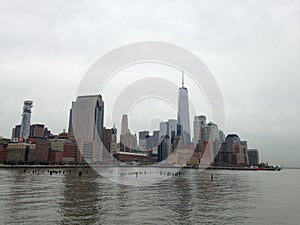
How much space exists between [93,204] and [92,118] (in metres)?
158

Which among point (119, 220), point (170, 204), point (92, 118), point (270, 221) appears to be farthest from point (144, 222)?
point (92, 118)

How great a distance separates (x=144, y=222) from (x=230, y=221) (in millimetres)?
8984

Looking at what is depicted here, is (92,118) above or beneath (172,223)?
above

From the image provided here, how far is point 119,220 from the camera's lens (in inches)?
1155

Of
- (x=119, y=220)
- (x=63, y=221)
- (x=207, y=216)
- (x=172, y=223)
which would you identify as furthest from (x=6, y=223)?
(x=207, y=216)

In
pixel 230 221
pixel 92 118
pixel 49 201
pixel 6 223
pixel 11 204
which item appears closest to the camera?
pixel 6 223

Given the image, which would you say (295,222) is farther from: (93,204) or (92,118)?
(92,118)

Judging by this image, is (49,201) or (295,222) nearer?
(295,222)

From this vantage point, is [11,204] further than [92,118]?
No

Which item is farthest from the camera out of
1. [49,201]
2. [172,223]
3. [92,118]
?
[92,118]

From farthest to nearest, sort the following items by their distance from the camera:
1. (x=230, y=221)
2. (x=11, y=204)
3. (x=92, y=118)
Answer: (x=92, y=118)
(x=11, y=204)
(x=230, y=221)

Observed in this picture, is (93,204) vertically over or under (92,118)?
under

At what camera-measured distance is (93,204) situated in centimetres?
3797

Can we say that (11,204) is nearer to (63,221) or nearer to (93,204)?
(93,204)
